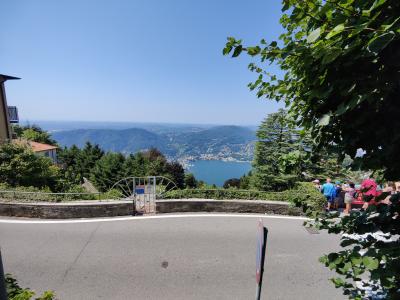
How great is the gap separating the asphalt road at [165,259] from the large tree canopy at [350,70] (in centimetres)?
470

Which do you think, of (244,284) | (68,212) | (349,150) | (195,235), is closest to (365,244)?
(349,150)

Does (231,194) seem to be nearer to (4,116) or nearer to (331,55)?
(331,55)

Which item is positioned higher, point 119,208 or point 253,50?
point 253,50

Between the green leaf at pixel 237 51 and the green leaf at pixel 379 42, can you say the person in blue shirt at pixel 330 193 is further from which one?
the green leaf at pixel 379 42

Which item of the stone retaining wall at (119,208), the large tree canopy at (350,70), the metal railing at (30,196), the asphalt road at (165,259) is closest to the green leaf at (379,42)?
the large tree canopy at (350,70)

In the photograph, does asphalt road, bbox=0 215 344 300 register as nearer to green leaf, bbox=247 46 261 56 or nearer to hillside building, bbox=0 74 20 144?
green leaf, bbox=247 46 261 56

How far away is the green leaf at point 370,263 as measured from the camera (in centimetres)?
171

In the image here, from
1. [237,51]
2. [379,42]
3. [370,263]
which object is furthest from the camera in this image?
[237,51]

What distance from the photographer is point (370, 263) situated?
5.74ft

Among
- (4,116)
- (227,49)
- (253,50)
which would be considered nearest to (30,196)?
(227,49)

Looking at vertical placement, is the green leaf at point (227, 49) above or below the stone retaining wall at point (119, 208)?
above

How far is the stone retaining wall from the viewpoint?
376 inches

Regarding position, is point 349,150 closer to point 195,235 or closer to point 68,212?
point 195,235

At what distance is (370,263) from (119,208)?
9.29 meters
